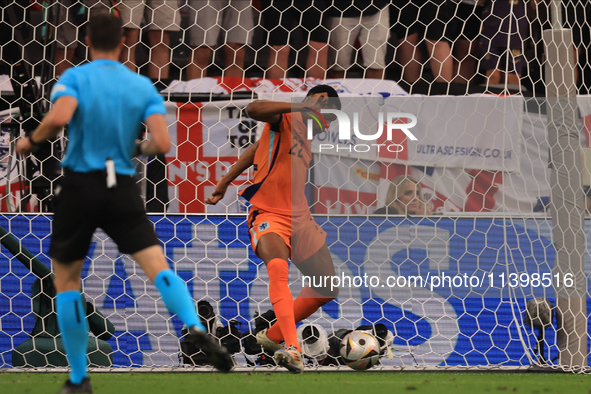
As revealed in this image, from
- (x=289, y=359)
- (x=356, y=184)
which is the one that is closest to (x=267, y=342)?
(x=289, y=359)

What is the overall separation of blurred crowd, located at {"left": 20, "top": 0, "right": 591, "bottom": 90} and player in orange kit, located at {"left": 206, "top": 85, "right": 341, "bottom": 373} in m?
1.76

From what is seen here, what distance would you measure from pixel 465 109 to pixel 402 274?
1.55 meters

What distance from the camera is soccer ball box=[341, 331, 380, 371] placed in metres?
3.56

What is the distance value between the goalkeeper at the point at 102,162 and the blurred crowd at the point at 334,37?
2713 millimetres

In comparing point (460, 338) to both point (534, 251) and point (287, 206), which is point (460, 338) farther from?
point (287, 206)

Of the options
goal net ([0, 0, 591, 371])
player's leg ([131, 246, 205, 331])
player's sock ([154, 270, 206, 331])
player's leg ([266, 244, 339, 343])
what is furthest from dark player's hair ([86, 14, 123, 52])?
goal net ([0, 0, 591, 371])

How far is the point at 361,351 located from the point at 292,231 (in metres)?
0.81

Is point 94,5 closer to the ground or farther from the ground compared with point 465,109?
farther from the ground

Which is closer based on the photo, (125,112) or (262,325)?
(125,112)

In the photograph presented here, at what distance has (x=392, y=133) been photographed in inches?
195

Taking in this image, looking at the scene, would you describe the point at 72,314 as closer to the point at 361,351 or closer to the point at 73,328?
the point at 73,328

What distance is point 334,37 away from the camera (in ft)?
17.8

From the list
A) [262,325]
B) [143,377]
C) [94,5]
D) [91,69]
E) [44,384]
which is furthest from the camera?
[94,5]

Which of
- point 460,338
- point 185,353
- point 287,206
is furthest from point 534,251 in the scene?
point 185,353
